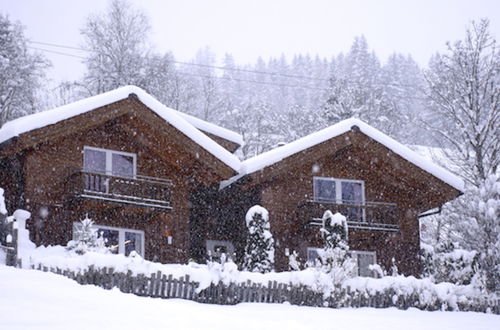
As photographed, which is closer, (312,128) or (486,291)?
(486,291)

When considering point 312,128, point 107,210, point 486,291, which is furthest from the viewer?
point 312,128

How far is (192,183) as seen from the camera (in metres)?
22.3

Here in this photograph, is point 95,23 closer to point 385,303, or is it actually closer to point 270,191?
point 270,191

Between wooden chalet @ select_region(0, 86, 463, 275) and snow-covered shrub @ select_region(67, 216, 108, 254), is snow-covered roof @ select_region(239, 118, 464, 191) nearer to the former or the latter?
wooden chalet @ select_region(0, 86, 463, 275)

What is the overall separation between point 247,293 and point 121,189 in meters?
6.61

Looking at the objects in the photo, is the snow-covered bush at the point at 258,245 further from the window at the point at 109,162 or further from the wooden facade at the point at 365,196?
the window at the point at 109,162

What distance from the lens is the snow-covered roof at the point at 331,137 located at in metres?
21.8

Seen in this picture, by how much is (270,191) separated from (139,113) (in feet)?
16.9

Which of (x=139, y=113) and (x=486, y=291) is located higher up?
(x=139, y=113)

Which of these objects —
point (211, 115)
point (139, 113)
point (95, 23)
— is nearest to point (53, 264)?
point (139, 113)

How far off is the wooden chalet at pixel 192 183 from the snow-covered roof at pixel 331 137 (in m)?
0.04

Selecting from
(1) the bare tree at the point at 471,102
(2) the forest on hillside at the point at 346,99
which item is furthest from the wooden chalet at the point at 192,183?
(2) the forest on hillside at the point at 346,99

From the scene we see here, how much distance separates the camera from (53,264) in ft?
46.3

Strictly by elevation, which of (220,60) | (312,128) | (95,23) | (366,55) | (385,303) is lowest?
(385,303)
